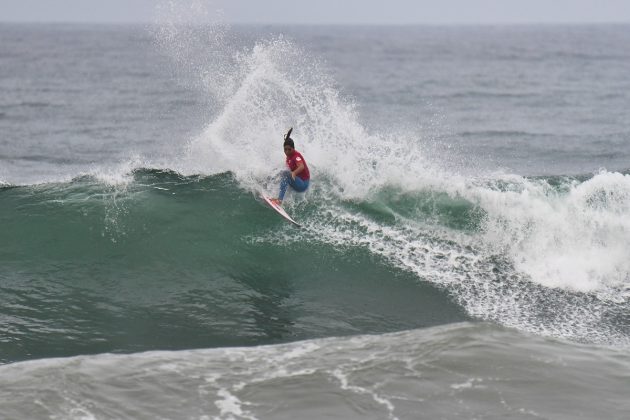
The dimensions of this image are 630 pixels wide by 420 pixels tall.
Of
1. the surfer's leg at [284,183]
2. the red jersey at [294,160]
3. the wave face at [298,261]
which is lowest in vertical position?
the wave face at [298,261]

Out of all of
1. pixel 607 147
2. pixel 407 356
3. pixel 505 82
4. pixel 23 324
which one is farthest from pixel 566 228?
pixel 505 82

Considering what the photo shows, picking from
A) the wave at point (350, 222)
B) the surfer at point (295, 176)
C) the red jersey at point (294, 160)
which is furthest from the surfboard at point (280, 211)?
the red jersey at point (294, 160)

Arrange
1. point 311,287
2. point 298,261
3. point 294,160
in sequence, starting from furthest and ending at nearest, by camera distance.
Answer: point 294,160 → point 298,261 → point 311,287

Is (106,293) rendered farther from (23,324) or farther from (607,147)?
(607,147)

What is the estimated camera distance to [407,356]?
10.8 m

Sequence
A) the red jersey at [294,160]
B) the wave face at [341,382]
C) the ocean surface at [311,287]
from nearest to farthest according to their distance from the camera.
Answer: the wave face at [341,382] < the ocean surface at [311,287] < the red jersey at [294,160]

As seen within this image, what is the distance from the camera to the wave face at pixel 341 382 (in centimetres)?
935

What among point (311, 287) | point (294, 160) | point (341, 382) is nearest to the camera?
point (341, 382)

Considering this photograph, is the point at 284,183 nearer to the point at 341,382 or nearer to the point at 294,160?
the point at 294,160

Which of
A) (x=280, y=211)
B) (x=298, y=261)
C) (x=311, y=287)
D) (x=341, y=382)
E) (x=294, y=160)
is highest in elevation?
(x=294, y=160)

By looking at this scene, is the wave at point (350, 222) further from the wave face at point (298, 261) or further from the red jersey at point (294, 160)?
the red jersey at point (294, 160)

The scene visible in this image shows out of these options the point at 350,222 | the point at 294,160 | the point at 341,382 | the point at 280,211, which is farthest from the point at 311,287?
the point at 341,382

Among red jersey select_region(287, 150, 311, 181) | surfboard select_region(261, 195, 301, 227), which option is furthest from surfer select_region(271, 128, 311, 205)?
surfboard select_region(261, 195, 301, 227)

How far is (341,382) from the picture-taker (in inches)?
394
